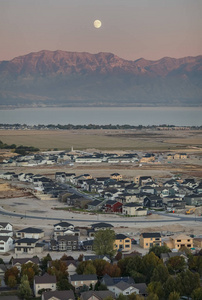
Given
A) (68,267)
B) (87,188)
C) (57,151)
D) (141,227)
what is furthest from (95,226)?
(57,151)

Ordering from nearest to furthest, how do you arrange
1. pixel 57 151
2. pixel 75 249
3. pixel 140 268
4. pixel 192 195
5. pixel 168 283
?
pixel 168 283, pixel 140 268, pixel 75 249, pixel 192 195, pixel 57 151

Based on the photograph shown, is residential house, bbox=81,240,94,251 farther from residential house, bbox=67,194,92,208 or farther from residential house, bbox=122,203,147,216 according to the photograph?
residential house, bbox=67,194,92,208

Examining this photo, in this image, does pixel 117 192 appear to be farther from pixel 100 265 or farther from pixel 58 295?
pixel 58 295

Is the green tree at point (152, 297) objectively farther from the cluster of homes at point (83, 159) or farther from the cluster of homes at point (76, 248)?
the cluster of homes at point (83, 159)

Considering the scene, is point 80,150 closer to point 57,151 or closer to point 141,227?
point 57,151

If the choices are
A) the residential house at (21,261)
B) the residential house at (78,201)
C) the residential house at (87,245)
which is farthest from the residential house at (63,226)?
the residential house at (78,201)

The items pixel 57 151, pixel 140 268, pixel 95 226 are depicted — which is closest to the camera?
pixel 140 268
